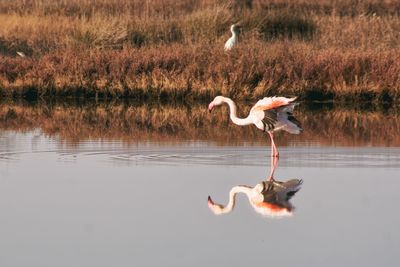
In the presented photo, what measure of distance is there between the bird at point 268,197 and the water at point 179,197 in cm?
9

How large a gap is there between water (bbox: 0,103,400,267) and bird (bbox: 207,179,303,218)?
86 millimetres

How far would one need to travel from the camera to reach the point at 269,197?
1064cm

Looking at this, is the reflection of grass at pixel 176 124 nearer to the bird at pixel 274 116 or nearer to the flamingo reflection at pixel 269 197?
the bird at pixel 274 116

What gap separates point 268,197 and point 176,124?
6.55 meters

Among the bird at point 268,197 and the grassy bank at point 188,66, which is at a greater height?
the grassy bank at point 188,66

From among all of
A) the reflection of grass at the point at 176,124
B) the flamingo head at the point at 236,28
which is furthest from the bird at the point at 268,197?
the flamingo head at the point at 236,28

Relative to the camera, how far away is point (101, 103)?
20734mm

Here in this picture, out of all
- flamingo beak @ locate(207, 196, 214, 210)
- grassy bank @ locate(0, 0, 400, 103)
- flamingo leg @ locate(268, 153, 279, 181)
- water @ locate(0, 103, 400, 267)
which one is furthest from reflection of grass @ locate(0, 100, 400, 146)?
flamingo beak @ locate(207, 196, 214, 210)

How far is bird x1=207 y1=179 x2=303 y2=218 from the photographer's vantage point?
32.2 feet

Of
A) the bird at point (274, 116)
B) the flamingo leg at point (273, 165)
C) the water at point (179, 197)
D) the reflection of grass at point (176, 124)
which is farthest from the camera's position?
the reflection of grass at point (176, 124)

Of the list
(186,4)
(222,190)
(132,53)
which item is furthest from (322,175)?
(186,4)

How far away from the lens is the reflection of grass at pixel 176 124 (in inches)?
606

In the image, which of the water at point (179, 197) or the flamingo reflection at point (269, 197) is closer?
the water at point (179, 197)

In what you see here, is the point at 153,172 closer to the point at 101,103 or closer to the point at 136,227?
the point at 136,227
